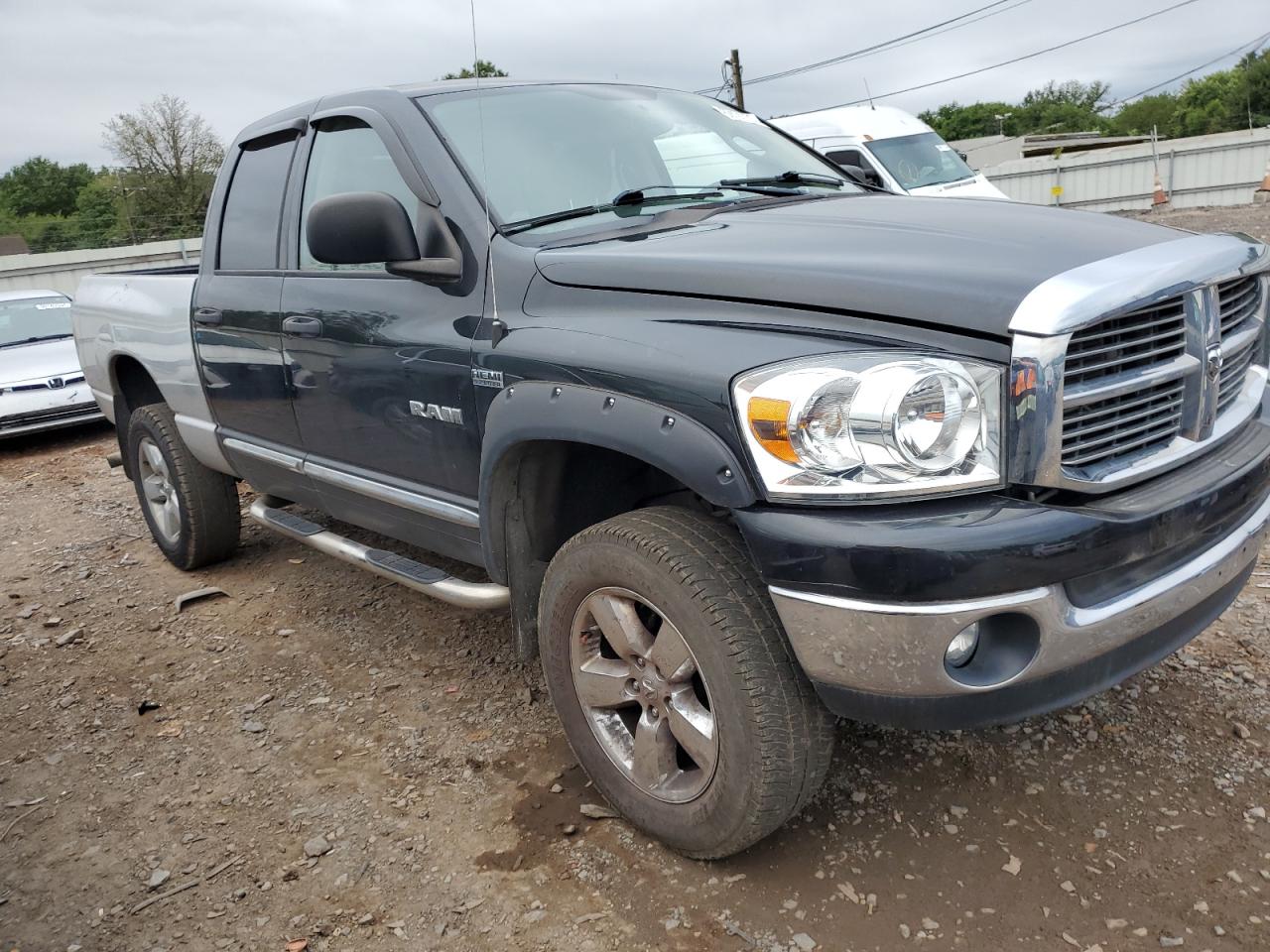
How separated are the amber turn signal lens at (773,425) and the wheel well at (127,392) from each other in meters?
3.88

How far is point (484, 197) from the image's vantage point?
9.26 ft

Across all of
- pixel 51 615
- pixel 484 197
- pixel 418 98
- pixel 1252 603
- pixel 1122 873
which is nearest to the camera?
pixel 1122 873

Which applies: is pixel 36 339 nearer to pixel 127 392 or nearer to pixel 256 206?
pixel 127 392

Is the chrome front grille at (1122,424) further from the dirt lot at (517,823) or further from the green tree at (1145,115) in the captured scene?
the green tree at (1145,115)

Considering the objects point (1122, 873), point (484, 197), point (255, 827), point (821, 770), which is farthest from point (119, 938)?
point (1122, 873)

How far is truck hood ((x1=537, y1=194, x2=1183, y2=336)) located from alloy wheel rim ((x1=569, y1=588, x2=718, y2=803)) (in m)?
0.75

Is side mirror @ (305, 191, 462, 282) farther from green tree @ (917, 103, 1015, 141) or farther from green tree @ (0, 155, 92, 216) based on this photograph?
green tree @ (917, 103, 1015, 141)

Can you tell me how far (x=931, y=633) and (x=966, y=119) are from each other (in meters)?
87.8

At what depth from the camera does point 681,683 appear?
237cm

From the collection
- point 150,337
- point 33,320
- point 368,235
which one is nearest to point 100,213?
point 33,320

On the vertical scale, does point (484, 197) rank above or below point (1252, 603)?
above

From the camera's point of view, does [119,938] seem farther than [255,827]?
No

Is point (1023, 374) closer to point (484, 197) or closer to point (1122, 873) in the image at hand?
point (1122, 873)

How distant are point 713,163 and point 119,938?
2.67m
